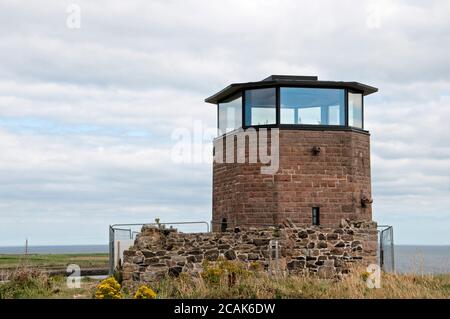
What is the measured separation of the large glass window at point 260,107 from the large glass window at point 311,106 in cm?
30

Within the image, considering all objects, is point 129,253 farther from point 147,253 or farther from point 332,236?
point 332,236

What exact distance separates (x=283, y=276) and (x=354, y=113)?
6509mm

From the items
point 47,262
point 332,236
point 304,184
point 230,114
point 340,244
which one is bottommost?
point 47,262

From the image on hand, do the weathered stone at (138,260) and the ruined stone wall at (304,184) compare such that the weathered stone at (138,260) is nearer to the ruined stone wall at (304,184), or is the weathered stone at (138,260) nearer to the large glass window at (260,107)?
the ruined stone wall at (304,184)

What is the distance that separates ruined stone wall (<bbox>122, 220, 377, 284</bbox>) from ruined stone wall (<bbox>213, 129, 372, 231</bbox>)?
558mm

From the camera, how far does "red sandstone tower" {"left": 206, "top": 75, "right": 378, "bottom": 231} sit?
80.4ft

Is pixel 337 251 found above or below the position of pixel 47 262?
above

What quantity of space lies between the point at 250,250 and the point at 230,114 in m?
5.59

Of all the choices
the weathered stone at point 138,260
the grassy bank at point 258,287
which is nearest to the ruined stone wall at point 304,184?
the grassy bank at point 258,287

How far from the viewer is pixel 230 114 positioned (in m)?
26.8

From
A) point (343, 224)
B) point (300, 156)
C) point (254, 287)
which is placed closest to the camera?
point (254, 287)

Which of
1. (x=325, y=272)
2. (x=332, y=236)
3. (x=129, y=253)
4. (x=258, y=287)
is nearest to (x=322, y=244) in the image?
(x=332, y=236)

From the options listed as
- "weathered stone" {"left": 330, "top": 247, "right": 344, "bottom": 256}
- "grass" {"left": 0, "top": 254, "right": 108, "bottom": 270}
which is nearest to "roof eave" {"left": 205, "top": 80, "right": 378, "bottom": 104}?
"weathered stone" {"left": 330, "top": 247, "right": 344, "bottom": 256}
